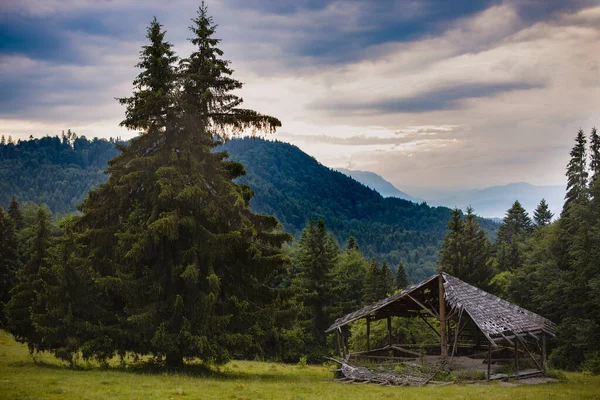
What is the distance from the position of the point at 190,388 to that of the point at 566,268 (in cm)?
3395

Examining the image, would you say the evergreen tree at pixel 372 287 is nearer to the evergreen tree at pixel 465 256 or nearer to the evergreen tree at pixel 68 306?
the evergreen tree at pixel 465 256

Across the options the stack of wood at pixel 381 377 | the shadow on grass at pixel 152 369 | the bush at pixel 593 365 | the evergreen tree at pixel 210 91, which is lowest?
the bush at pixel 593 365

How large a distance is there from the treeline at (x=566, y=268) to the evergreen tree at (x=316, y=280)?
12.1 m

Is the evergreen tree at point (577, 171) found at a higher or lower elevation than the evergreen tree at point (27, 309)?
higher

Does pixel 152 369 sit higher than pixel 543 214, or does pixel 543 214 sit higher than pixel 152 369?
pixel 543 214

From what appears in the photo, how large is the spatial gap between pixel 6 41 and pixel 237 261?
13.8 metres

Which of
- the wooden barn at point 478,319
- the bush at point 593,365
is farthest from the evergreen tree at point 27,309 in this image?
the bush at point 593,365

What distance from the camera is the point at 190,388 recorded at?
56.0ft

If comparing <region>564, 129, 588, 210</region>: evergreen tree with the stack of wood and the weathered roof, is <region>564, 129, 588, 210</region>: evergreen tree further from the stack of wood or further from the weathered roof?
the stack of wood

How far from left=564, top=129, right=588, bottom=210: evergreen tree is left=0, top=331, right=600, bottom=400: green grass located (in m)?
33.6

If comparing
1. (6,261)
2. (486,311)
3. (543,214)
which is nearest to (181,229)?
(486,311)

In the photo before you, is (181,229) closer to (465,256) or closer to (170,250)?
(170,250)

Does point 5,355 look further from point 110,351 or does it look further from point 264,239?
point 264,239

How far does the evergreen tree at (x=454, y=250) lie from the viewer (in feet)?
174
